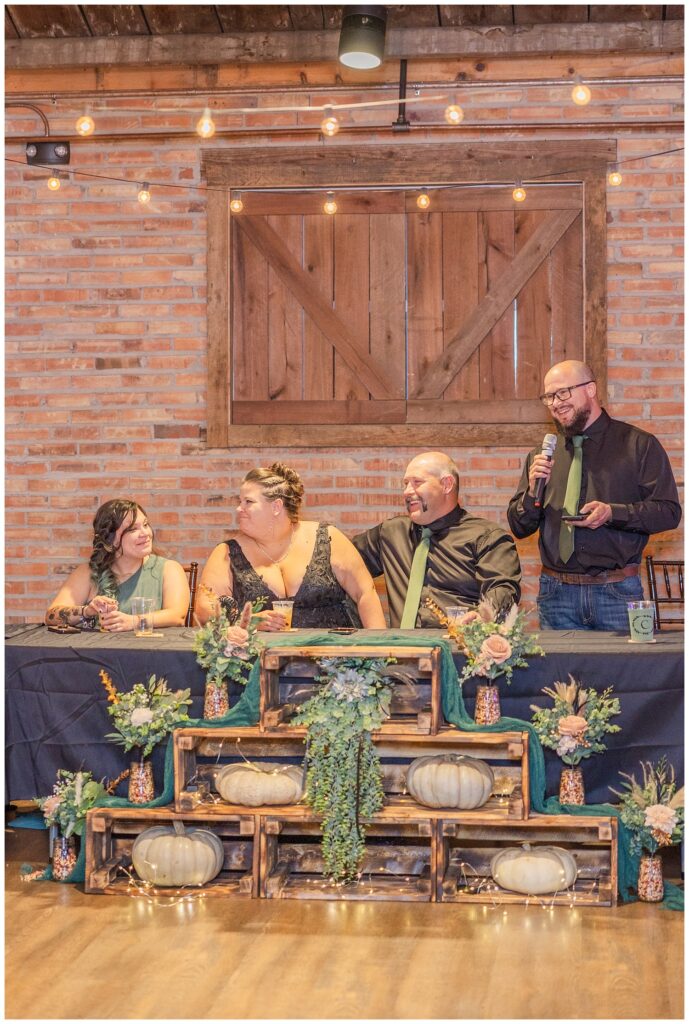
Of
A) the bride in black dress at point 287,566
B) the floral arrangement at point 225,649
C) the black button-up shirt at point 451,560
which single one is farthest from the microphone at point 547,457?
the floral arrangement at point 225,649

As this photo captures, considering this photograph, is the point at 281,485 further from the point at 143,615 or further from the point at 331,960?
the point at 331,960

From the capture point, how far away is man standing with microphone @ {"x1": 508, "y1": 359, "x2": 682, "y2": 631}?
446 centimetres

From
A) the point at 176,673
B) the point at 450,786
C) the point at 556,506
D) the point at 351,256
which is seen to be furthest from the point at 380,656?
the point at 351,256

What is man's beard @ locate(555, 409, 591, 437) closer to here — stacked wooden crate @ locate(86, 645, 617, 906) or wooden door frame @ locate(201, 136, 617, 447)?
wooden door frame @ locate(201, 136, 617, 447)

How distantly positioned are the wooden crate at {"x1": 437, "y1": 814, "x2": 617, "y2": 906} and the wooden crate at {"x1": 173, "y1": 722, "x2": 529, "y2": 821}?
0.29 feet

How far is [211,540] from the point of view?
19.5ft

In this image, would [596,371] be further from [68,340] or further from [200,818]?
[200,818]

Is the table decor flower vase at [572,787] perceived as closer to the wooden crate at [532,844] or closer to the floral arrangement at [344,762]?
the wooden crate at [532,844]

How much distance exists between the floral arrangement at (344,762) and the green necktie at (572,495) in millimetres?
A: 1081

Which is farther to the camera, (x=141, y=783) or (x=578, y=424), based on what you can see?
(x=578, y=424)

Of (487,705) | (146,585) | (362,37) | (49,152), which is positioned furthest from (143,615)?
(49,152)

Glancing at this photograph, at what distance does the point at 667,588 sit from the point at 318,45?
9.72 ft

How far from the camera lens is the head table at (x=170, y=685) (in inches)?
148

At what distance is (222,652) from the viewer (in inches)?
151
